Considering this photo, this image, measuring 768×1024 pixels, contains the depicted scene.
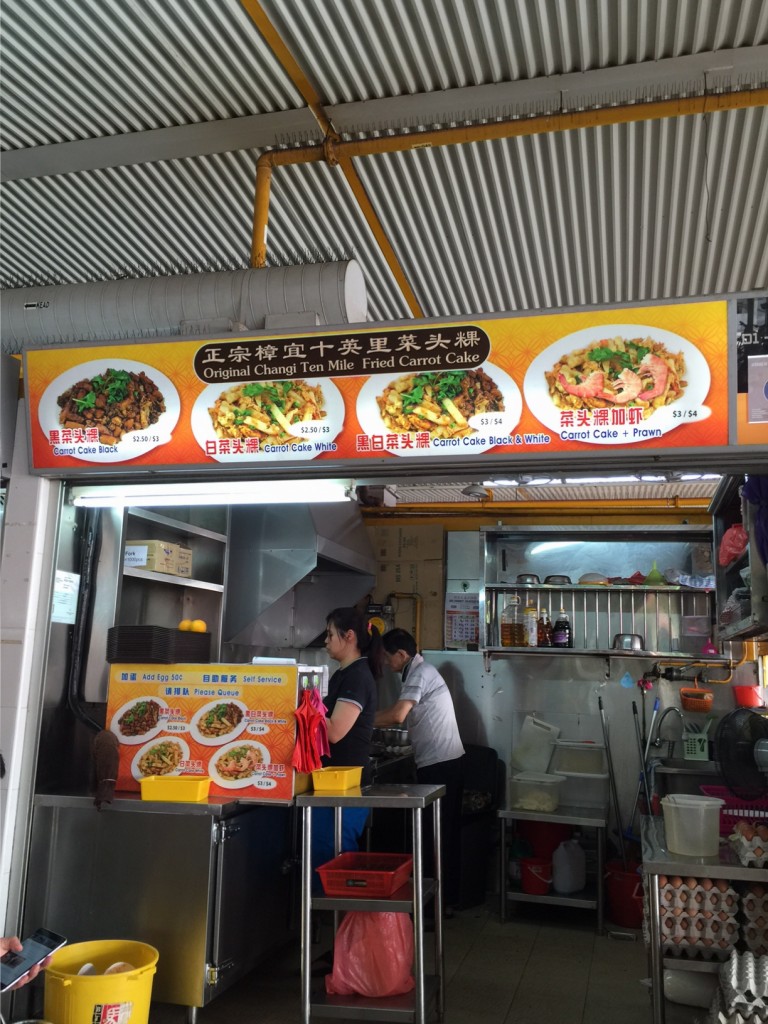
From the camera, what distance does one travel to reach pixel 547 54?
326 cm

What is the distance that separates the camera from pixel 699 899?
11.8 ft

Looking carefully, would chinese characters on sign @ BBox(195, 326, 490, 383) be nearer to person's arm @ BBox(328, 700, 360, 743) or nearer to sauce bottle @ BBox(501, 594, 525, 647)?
person's arm @ BBox(328, 700, 360, 743)

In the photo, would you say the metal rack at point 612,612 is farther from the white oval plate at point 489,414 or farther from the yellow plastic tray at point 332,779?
the white oval plate at point 489,414

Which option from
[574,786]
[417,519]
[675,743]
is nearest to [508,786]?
[574,786]

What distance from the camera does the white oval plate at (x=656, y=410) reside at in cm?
319

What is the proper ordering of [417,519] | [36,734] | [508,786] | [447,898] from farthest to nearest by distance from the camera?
1. [417,519]
2. [508,786]
3. [447,898]
4. [36,734]

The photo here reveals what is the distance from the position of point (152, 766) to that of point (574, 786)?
413 cm

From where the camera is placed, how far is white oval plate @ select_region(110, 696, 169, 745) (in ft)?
13.7

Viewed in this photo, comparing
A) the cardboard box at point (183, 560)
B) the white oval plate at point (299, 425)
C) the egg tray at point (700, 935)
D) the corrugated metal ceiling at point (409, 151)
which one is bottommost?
the egg tray at point (700, 935)

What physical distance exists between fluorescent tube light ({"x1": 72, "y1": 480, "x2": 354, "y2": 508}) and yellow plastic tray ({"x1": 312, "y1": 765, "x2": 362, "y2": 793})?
125 cm

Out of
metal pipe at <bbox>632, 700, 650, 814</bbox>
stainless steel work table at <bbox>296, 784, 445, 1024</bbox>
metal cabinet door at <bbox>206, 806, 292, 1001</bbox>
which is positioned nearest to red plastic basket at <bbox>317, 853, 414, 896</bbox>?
stainless steel work table at <bbox>296, 784, 445, 1024</bbox>

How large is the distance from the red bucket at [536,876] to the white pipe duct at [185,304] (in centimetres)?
416

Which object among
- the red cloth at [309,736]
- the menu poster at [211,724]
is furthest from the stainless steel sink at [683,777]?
the menu poster at [211,724]

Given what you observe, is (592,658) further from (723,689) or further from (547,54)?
(547,54)
